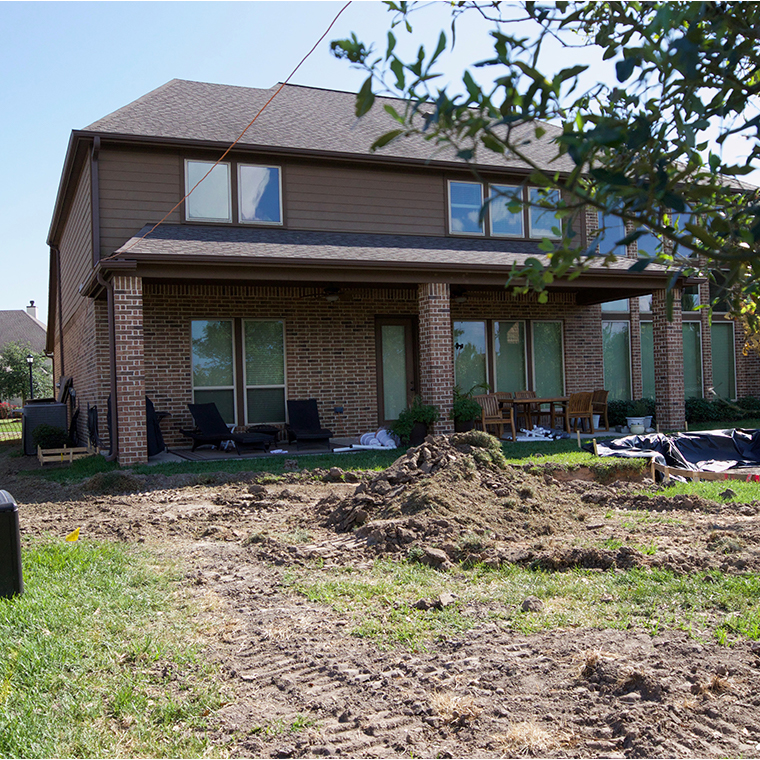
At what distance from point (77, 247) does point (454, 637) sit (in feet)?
45.5

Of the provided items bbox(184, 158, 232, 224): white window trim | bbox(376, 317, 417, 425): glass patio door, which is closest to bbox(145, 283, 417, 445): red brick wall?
bbox(376, 317, 417, 425): glass patio door

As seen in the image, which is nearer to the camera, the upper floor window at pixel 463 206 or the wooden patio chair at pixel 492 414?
the wooden patio chair at pixel 492 414

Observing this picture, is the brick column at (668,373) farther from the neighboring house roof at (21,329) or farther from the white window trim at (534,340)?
the neighboring house roof at (21,329)

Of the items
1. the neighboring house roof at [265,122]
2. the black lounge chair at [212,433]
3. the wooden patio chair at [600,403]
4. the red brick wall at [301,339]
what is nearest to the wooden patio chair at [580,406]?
the wooden patio chair at [600,403]

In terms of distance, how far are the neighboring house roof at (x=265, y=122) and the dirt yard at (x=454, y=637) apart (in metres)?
7.17

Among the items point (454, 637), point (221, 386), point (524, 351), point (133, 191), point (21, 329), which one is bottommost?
point (454, 637)

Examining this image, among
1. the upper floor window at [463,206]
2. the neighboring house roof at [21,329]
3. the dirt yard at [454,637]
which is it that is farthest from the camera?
the neighboring house roof at [21,329]

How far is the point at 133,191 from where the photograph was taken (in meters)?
12.5

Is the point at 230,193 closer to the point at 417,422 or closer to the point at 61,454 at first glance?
the point at 417,422

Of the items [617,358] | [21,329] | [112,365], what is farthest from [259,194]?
[21,329]

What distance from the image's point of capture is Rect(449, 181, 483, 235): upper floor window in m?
15.1

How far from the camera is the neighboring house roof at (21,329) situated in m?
52.3

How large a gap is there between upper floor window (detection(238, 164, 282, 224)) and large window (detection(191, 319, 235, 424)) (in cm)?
214

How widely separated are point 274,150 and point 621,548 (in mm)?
10464
